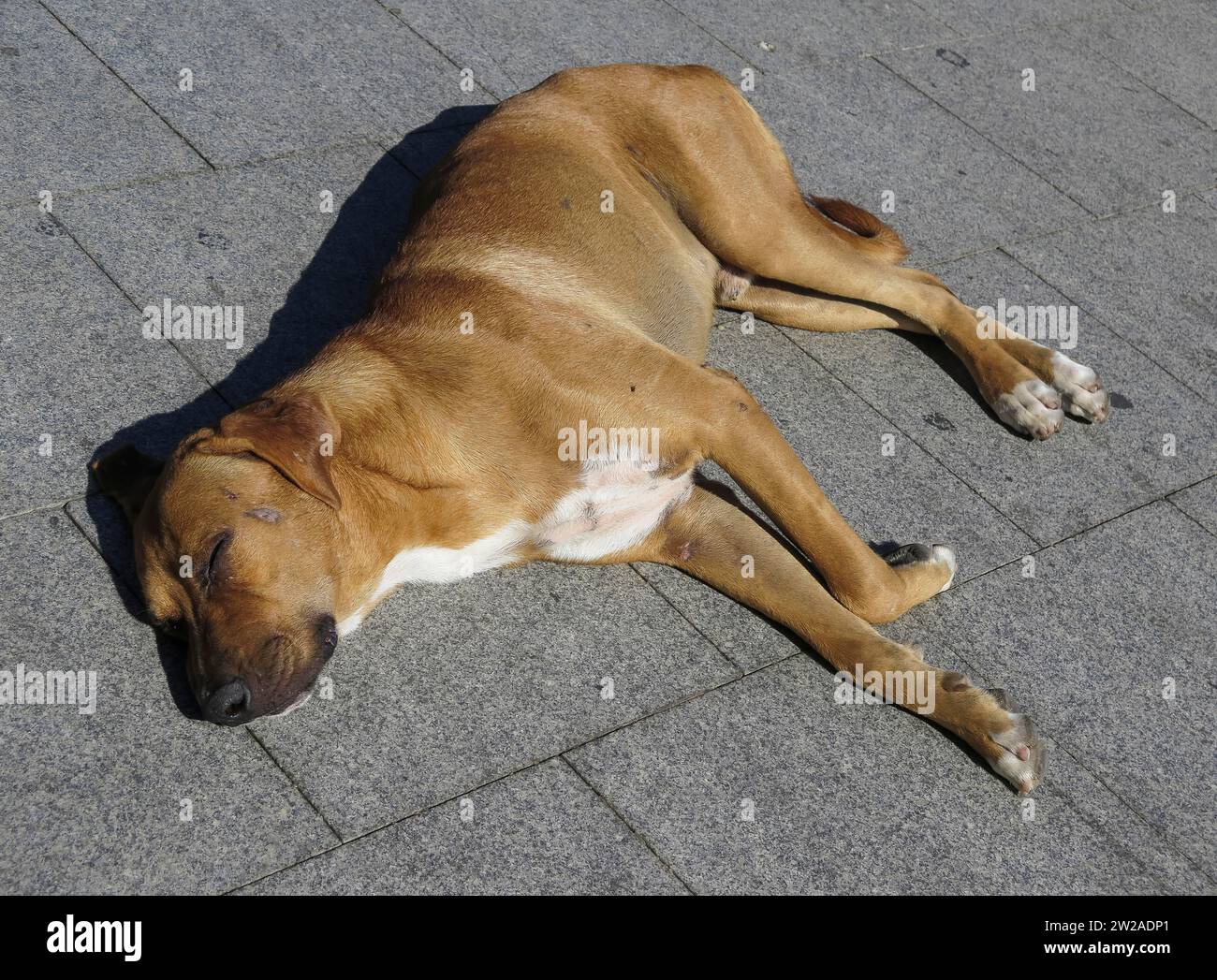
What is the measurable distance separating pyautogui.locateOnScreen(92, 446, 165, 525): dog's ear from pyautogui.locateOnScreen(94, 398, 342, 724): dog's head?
370 mm

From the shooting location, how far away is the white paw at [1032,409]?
18.6 ft

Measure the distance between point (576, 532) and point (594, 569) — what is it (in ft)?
0.96

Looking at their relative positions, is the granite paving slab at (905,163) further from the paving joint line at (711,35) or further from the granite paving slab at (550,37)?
the granite paving slab at (550,37)

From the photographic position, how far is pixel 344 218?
20.0 ft

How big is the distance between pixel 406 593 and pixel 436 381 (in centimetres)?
80

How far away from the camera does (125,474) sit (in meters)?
4.34

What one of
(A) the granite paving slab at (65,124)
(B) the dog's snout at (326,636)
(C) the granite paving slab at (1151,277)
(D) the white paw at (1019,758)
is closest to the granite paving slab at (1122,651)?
(D) the white paw at (1019,758)

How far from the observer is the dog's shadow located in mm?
4367

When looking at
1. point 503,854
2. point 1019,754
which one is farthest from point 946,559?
point 503,854

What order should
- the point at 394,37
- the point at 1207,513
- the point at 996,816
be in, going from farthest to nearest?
the point at 394,37, the point at 1207,513, the point at 996,816

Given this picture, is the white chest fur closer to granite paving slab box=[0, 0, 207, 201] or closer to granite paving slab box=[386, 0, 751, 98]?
granite paving slab box=[0, 0, 207, 201]

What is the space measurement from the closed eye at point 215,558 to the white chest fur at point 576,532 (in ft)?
1.91

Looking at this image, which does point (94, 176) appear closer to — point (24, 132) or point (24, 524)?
point (24, 132)

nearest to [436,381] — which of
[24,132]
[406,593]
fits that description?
[406,593]
